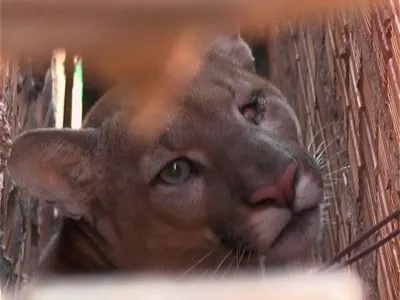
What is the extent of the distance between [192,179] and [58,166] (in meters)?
0.21

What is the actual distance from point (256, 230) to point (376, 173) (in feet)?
0.60

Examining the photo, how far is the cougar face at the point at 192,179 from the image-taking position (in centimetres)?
99

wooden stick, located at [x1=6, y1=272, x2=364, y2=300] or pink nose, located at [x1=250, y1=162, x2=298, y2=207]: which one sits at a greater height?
pink nose, located at [x1=250, y1=162, x2=298, y2=207]

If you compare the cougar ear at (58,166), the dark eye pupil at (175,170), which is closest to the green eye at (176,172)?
the dark eye pupil at (175,170)

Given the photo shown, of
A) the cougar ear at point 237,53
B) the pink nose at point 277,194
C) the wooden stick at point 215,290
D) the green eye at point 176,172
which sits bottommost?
the wooden stick at point 215,290

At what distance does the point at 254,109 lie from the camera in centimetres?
117

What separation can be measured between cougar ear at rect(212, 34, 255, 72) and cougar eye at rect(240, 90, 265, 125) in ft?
0.29

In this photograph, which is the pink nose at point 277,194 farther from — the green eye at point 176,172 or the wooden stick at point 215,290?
the wooden stick at point 215,290

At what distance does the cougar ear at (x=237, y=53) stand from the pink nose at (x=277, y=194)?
1.00ft

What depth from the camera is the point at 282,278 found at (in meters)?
0.34

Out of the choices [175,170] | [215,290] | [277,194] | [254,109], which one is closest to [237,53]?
[254,109]

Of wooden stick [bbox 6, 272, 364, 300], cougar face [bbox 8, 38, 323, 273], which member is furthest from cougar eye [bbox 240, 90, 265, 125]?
wooden stick [bbox 6, 272, 364, 300]

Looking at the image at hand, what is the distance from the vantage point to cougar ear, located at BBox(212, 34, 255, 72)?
1.21m

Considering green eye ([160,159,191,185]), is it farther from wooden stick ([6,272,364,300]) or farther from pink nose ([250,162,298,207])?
wooden stick ([6,272,364,300])
